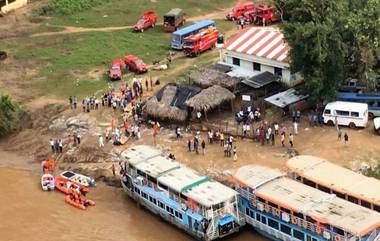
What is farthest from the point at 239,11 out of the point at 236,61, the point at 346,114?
the point at 346,114

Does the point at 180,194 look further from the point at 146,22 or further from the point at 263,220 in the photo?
the point at 146,22

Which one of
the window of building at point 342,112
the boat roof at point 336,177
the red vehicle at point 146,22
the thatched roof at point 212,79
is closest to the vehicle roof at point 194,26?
the red vehicle at point 146,22

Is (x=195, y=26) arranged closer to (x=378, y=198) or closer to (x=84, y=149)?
(x=84, y=149)

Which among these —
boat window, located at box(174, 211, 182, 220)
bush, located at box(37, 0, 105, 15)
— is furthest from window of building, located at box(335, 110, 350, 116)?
bush, located at box(37, 0, 105, 15)

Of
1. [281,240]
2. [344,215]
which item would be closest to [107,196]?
[281,240]

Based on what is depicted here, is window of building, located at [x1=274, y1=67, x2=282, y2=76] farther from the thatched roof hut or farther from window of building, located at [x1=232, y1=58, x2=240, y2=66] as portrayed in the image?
the thatched roof hut
